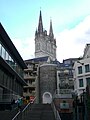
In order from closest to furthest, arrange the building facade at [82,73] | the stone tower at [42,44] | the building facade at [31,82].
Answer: the building facade at [82,73]
the building facade at [31,82]
the stone tower at [42,44]

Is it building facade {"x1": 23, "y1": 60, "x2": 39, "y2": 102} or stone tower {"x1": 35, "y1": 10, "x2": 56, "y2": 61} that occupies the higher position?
stone tower {"x1": 35, "y1": 10, "x2": 56, "y2": 61}

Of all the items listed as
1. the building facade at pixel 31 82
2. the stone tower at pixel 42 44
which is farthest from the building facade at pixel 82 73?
the stone tower at pixel 42 44

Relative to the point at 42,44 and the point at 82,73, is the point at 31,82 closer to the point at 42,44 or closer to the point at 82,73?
the point at 82,73

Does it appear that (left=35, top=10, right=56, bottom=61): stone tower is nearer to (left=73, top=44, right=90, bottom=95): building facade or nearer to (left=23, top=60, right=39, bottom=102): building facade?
(left=23, top=60, right=39, bottom=102): building facade

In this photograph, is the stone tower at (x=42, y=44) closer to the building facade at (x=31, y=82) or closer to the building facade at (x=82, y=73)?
the building facade at (x=31, y=82)

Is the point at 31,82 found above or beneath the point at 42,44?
beneath

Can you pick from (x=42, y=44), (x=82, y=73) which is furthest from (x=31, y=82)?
(x=42, y=44)

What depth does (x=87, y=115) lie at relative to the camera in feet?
66.2

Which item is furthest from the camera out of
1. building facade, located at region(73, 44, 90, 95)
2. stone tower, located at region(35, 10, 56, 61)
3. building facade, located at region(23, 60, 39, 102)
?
stone tower, located at region(35, 10, 56, 61)

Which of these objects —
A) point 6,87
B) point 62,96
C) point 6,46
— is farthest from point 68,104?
point 6,46

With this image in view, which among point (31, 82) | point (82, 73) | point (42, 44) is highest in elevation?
point (42, 44)

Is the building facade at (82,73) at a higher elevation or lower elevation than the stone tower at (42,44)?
lower

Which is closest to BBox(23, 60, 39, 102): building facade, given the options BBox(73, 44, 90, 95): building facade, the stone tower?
BBox(73, 44, 90, 95): building facade

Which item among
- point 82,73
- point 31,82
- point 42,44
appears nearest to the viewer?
point 82,73
